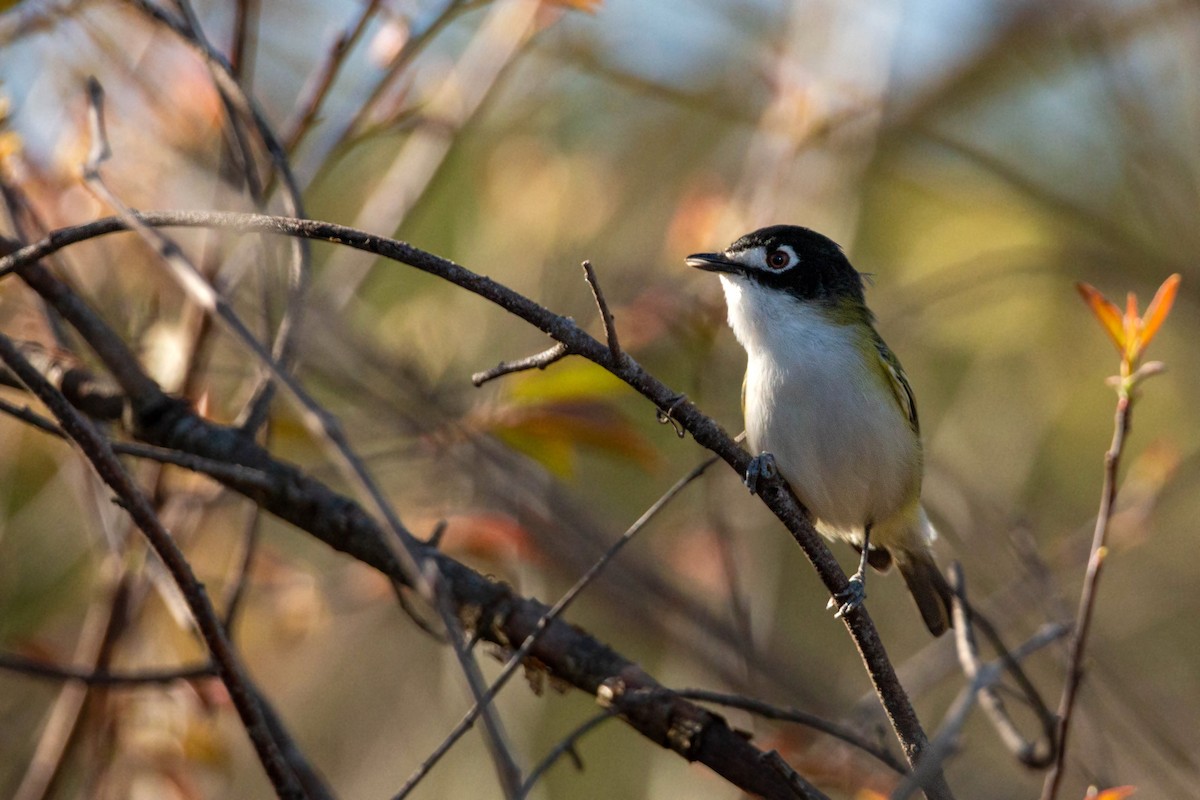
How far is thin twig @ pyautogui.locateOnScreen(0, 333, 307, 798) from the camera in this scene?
223 cm

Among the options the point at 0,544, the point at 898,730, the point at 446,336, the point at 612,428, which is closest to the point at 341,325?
the point at 446,336

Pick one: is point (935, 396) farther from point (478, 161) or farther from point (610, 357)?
point (610, 357)

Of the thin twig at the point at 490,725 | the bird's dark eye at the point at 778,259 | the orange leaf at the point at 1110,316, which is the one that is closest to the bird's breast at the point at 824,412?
the bird's dark eye at the point at 778,259

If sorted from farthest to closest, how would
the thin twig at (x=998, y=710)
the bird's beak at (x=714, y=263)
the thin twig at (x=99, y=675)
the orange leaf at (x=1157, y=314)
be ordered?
the bird's beak at (x=714, y=263)
the thin twig at (x=99, y=675)
the orange leaf at (x=1157, y=314)
the thin twig at (x=998, y=710)

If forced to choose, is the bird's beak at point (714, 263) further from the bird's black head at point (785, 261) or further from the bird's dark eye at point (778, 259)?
the bird's dark eye at point (778, 259)

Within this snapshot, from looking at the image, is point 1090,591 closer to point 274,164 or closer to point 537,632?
point 537,632

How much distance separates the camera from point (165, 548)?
224 cm

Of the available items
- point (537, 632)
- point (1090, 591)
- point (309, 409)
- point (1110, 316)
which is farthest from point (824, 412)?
point (309, 409)

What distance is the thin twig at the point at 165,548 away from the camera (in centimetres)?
223

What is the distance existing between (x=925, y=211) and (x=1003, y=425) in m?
1.98

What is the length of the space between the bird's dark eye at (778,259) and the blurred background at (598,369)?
0.40 meters

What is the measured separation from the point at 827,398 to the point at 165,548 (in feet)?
8.59

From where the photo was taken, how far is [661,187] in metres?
7.48

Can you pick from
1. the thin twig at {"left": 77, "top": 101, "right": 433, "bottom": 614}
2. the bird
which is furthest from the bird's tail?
the thin twig at {"left": 77, "top": 101, "right": 433, "bottom": 614}
